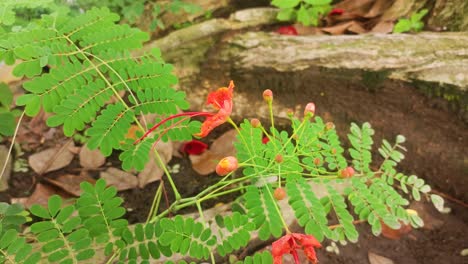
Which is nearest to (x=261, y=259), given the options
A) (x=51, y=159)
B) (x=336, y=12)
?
(x=51, y=159)

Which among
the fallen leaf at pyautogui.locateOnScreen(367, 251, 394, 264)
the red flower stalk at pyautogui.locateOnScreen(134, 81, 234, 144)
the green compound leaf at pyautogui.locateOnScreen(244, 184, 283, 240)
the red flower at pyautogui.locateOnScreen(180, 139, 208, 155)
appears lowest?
the fallen leaf at pyautogui.locateOnScreen(367, 251, 394, 264)

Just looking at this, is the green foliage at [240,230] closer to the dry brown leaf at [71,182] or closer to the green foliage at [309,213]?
the green foliage at [309,213]

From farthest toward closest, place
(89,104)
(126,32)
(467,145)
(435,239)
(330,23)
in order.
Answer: (330,23)
(467,145)
(435,239)
(126,32)
(89,104)

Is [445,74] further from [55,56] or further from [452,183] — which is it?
[55,56]

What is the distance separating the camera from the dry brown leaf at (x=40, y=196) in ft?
6.33

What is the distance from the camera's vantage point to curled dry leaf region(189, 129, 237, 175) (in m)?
2.16

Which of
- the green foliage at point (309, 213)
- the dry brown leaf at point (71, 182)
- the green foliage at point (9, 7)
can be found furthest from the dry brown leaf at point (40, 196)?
the green foliage at point (309, 213)

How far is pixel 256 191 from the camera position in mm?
1381

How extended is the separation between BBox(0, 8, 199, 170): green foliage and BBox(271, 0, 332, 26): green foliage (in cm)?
126

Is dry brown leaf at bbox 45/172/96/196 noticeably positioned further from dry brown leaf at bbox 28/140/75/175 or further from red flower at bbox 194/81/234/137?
red flower at bbox 194/81/234/137

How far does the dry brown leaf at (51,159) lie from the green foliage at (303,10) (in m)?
1.47

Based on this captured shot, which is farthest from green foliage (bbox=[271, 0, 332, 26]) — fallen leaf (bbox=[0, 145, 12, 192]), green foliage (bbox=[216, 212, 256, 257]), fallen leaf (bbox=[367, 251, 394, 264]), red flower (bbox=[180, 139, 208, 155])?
fallen leaf (bbox=[0, 145, 12, 192])

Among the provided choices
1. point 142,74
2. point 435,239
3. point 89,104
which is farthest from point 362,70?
point 89,104

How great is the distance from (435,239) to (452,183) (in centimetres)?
31
